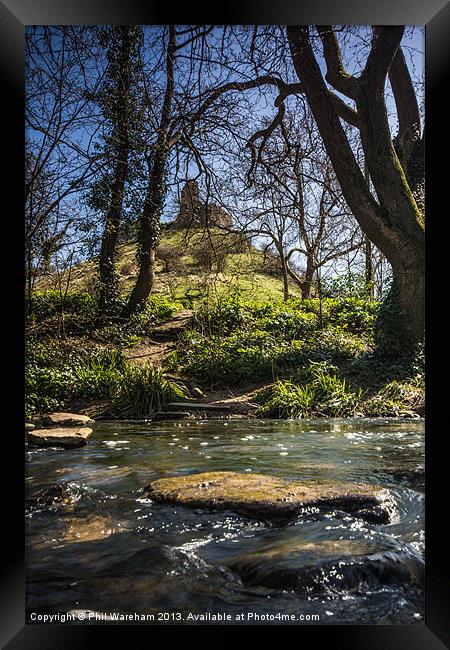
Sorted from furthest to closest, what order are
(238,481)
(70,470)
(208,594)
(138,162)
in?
(138,162), (70,470), (238,481), (208,594)

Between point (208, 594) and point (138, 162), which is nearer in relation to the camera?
point (208, 594)

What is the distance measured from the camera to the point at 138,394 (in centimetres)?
479

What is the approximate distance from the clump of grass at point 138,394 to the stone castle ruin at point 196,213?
138 cm

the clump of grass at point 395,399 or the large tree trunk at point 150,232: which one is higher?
the large tree trunk at point 150,232

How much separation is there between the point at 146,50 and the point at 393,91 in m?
2.14

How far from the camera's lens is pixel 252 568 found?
2160mm

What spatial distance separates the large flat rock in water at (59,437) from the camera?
11.8ft

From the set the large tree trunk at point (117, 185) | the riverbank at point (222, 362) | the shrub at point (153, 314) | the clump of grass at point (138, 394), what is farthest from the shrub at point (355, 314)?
the large tree trunk at point (117, 185)

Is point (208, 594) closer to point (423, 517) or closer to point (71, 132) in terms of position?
point (423, 517)

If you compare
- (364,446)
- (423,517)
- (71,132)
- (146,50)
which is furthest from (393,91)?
(423,517)

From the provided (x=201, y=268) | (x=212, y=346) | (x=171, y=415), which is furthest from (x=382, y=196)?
(x=171, y=415)
